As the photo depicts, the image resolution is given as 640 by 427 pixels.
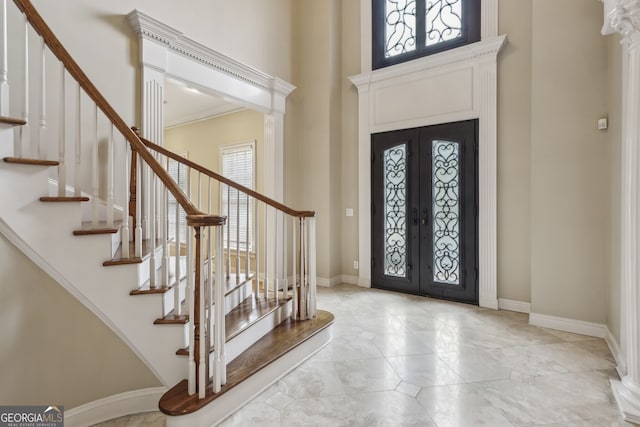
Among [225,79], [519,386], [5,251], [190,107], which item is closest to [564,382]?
[519,386]

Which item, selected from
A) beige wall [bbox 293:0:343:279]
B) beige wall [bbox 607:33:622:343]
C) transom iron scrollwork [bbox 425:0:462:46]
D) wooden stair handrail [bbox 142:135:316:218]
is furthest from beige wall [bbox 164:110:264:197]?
beige wall [bbox 607:33:622:343]

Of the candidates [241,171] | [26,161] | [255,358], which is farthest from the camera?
[241,171]

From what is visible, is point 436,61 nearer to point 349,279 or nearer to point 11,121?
point 349,279

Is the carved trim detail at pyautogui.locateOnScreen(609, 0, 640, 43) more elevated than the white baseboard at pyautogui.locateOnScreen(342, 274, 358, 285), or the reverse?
the carved trim detail at pyautogui.locateOnScreen(609, 0, 640, 43)

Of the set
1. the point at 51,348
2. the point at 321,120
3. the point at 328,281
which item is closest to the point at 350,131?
the point at 321,120

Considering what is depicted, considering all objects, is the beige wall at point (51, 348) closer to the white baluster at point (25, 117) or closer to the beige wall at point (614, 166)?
the white baluster at point (25, 117)

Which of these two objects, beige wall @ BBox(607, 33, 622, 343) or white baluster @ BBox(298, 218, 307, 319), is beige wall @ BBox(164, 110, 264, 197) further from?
beige wall @ BBox(607, 33, 622, 343)

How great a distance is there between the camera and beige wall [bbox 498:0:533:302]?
3.52 m

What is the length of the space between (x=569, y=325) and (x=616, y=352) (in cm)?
52

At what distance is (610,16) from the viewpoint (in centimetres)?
199

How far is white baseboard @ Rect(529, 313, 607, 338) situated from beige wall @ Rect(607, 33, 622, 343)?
0.45ft

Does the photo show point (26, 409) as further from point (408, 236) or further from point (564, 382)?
point (408, 236)

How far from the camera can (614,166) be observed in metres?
2.66

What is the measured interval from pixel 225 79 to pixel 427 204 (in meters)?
3.03
